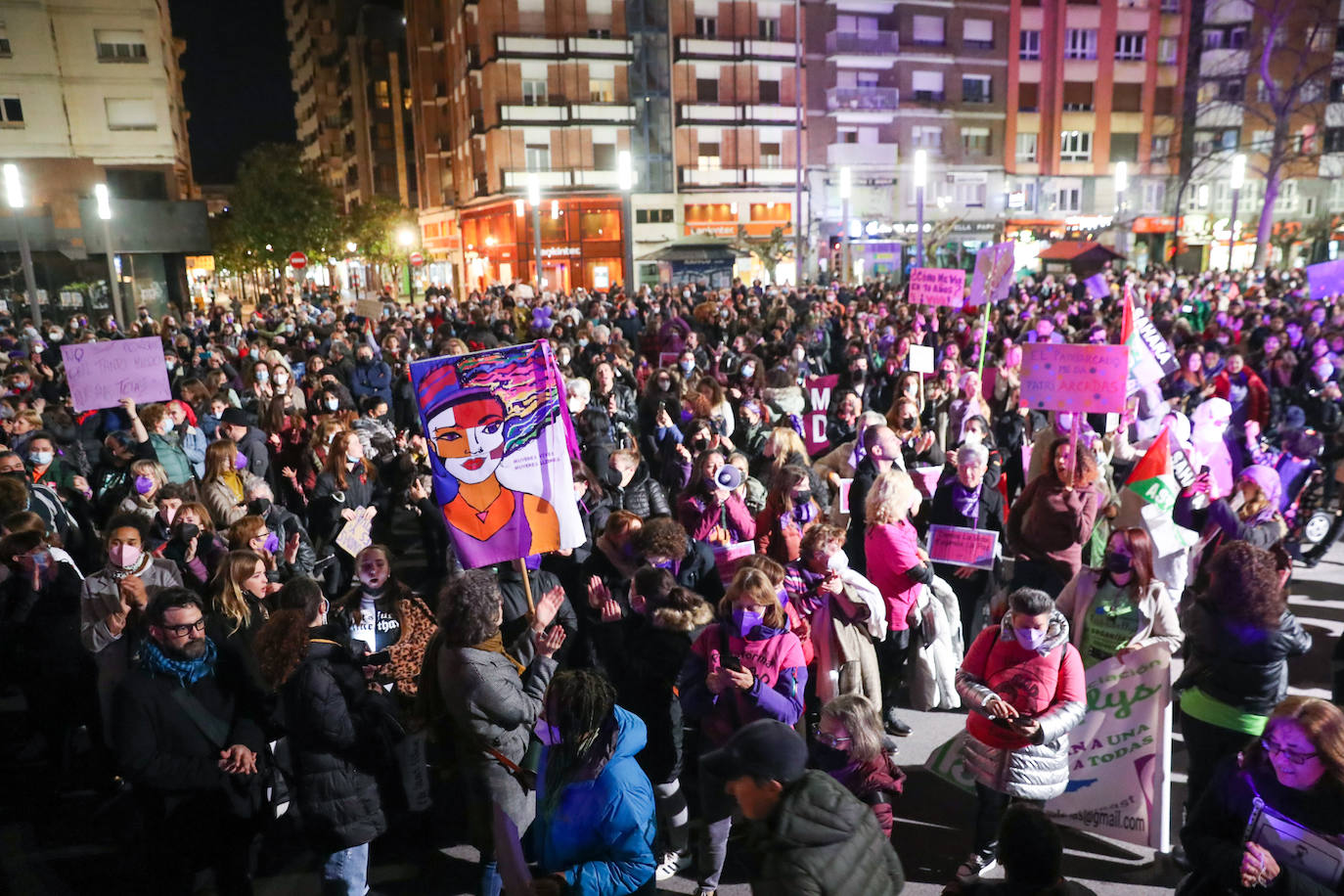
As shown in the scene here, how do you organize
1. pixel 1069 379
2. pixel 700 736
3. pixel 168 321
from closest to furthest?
pixel 700 736 < pixel 1069 379 < pixel 168 321

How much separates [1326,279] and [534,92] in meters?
39.9

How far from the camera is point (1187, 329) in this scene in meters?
15.9

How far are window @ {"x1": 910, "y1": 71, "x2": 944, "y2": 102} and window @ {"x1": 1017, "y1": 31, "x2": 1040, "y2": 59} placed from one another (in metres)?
4.46

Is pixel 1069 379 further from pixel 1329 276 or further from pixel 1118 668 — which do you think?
pixel 1329 276

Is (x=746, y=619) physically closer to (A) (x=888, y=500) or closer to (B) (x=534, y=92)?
(A) (x=888, y=500)

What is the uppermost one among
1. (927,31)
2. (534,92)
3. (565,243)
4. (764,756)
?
(927,31)

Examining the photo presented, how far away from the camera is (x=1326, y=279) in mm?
13609

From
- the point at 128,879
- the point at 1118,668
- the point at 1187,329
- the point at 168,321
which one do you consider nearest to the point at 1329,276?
the point at 1187,329

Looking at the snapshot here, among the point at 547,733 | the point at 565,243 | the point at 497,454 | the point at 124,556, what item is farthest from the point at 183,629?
the point at 565,243

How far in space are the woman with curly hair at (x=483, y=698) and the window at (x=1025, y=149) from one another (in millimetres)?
49747

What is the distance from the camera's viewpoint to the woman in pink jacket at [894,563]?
224 inches

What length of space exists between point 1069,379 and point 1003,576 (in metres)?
1.83

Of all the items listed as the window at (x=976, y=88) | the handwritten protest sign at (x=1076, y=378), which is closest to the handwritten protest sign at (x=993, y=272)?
the handwritten protest sign at (x=1076, y=378)

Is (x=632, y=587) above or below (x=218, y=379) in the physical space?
below
